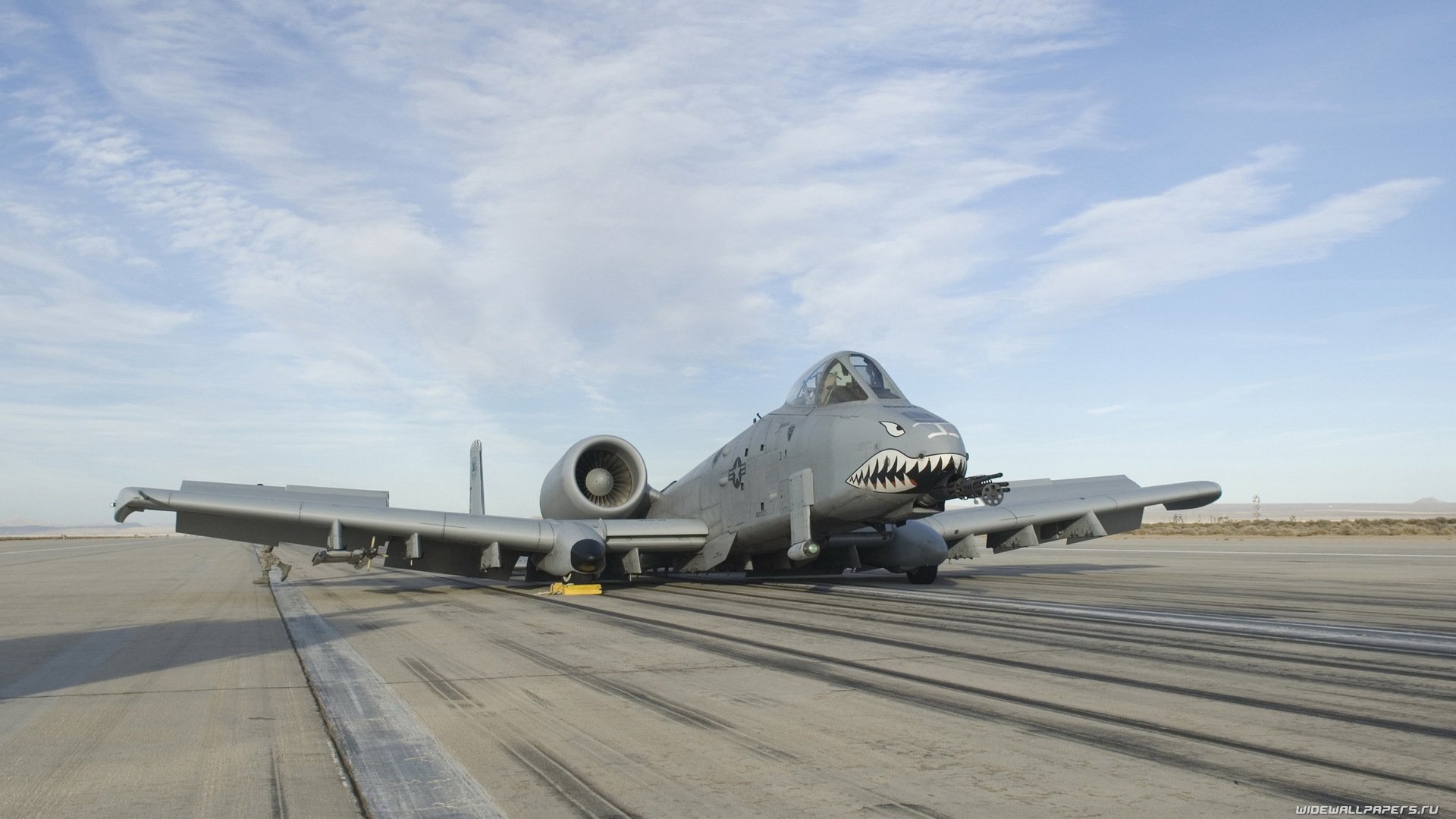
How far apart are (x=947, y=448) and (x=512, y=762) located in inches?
370

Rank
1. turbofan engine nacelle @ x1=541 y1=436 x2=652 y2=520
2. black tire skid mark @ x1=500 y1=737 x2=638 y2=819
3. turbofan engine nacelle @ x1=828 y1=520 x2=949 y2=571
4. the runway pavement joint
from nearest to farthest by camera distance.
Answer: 1. black tire skid mark @ x1=500 y1=737 x2=638 y2=819
2. the runway pavement joint
3. turbofan engine nacelle @ x1=828 y1=520 x2=949 y2=571
4. turbofan engine nacelle @ x1=541 y1=436 x2=652 y2=520

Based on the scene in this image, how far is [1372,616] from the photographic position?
9.73 meters

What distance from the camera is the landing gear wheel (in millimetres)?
16188

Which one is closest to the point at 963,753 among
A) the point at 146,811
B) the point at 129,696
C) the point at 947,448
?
the point at 146,811

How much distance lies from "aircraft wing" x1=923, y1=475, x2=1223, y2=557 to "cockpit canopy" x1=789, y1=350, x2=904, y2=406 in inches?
134

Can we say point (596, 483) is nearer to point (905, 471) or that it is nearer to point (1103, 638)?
point (905, 471)

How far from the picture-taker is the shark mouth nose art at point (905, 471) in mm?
12602

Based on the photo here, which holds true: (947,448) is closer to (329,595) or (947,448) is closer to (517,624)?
(517,624)

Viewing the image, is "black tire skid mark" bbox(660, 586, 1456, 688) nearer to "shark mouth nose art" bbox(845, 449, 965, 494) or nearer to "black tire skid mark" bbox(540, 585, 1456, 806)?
"shark mouth nose art" bbox(845, 449, 965, 494)

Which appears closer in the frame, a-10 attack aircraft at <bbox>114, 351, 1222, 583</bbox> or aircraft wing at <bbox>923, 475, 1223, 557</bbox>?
a-10 attack aircraft at <bbox>114, 351, 1222, 583</bbox>

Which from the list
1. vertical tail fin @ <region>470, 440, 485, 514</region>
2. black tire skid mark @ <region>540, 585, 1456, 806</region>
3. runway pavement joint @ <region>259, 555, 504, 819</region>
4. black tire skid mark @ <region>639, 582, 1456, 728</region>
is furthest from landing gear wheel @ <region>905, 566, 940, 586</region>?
vertical tail fin @ <region>470, 440, 485, 514</region>

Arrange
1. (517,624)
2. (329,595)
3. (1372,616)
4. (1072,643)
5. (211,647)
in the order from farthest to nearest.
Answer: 1. (329,595)
2. (517,624)
3. (1372,616)
4. (211,647)
5. (1072,643)

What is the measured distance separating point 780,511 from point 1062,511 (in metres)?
5.83

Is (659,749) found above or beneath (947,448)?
beneath
